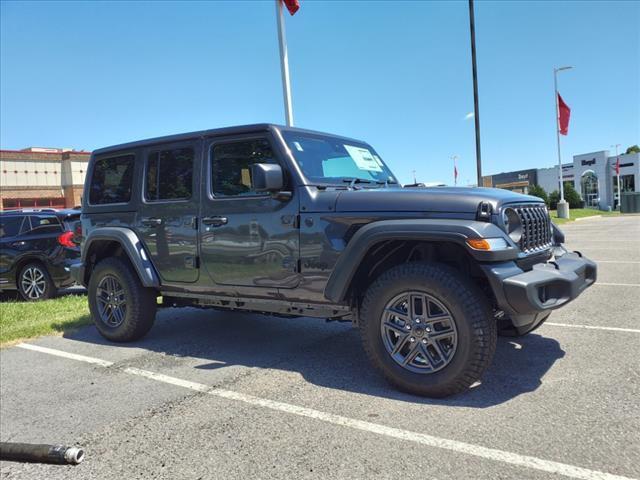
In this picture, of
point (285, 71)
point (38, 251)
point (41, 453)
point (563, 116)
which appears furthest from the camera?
point (563, 116)

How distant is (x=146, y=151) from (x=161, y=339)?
205 centimetres

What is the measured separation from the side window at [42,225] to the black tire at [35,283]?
567mm

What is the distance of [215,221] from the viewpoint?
455 centimetres

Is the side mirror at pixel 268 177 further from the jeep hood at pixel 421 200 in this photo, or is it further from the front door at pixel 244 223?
the jeep hood at pixel 421 200

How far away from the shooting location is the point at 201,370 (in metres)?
4.38

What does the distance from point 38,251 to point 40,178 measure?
30630mm

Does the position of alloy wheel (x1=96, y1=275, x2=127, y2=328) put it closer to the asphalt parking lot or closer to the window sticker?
the asphalt parking lot

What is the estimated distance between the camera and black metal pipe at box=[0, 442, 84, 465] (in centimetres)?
245

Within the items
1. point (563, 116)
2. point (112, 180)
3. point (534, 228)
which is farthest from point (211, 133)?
point (563, 116)

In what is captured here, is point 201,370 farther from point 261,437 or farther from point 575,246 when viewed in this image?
point 575,246

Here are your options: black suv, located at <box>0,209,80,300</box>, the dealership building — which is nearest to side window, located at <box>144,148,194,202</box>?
black suv, located at <box>0,209,80,300</box>

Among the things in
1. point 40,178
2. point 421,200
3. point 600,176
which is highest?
point 40,178

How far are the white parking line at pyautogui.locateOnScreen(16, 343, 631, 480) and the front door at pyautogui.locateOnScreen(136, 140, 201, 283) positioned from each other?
108 centimetres

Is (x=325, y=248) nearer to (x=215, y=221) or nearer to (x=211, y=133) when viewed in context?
(x=215, y=221)
